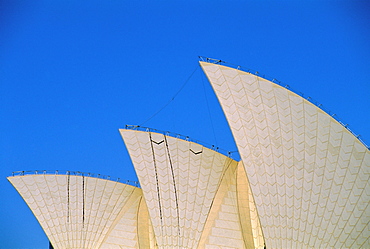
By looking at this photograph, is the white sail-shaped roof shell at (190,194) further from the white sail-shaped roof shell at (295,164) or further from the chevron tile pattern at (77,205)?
the chevron tile pattern at (77,205)

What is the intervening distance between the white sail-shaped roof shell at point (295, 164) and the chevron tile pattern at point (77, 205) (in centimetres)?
1290

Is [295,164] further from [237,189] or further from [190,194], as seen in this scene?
[190,194]

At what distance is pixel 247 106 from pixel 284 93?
3059 millimetres

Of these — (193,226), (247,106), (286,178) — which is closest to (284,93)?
(247,106)

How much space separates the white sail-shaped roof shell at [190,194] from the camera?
1451 inches

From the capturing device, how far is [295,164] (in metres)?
35.0

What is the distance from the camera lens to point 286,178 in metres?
34.8

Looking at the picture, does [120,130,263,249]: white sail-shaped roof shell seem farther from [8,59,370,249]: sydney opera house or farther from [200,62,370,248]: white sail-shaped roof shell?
[200,62,370,248]: white sail-shaped roof shell

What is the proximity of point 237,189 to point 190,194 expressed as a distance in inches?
158

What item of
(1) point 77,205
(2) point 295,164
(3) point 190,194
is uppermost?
(2) point 295,164

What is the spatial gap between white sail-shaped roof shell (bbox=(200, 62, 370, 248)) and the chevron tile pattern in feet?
42.3

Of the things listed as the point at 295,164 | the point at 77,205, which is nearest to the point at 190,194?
the point at 295,164

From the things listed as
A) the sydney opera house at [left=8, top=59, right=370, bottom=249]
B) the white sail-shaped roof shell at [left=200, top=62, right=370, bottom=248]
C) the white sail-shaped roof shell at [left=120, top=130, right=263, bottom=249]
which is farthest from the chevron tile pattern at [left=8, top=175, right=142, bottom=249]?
the white sail-shaped roof shell at [left=200, top=62, right=370, bottom=248]

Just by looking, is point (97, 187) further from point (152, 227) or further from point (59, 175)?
point (152, 227)
